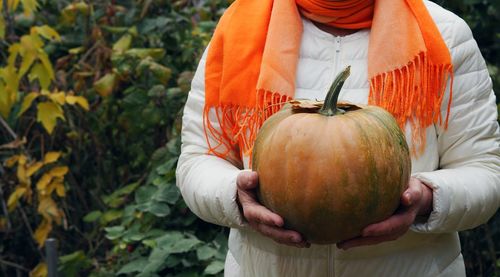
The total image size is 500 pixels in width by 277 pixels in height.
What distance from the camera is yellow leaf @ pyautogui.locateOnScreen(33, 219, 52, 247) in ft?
15.2

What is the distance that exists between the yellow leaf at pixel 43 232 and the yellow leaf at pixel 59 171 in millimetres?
218

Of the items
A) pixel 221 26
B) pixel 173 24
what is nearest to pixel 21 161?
pixel 173 24

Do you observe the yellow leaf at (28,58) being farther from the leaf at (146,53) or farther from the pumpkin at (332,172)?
the pumpkin at (332,172)

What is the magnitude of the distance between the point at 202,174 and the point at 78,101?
2.20 metres

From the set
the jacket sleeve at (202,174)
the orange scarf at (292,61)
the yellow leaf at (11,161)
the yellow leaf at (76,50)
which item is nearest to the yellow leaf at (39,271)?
the yellow leaf at (11,161)

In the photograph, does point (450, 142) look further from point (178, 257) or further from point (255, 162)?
point (178, 257)

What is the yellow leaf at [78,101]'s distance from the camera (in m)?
4.36

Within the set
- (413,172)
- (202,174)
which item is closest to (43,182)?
(202,174)

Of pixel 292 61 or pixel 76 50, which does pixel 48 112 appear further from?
pixel 292 61

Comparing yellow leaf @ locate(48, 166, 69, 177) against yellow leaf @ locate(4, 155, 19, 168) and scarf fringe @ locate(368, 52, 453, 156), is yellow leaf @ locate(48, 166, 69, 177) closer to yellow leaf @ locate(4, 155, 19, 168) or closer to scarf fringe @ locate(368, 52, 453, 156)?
yellow leaf @ locate(4, 155, 19, 168)

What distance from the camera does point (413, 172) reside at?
225cm

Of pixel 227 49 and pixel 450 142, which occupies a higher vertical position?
pixel 227 49

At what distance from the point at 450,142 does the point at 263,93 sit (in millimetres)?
412

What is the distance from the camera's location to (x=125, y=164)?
4781 mm
